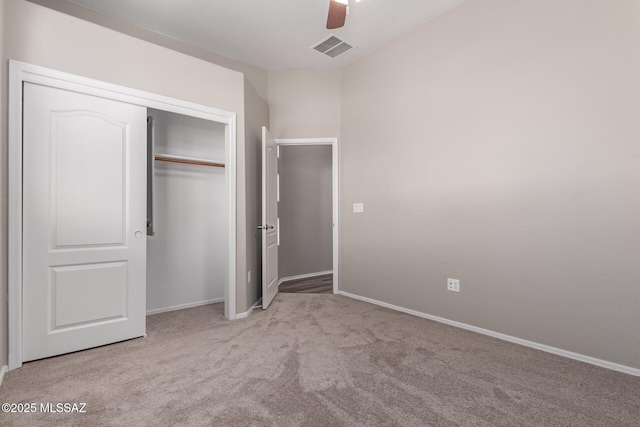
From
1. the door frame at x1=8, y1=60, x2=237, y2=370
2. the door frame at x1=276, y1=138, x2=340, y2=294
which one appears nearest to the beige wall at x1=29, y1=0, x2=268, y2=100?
the door frame at x1=276, y1=138, x2=340, y2=294

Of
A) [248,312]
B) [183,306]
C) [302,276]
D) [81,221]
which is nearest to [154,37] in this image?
[81,221]

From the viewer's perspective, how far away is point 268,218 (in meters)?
3.53

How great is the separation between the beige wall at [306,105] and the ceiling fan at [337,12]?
2059 mm

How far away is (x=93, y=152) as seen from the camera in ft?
7.72

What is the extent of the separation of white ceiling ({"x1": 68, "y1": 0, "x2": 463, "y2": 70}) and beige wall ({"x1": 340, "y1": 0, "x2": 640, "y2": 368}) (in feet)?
0.93

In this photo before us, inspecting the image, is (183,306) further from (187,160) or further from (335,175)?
(335,175)

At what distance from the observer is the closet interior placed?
3311 millimetres

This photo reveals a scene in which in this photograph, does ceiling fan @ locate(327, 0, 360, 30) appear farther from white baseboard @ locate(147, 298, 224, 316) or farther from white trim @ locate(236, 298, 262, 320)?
white baseboard @ locate(147, 298, 224, 316)

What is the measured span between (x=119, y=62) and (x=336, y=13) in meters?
1.79

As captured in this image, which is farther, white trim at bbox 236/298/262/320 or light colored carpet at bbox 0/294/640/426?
white trim at bbox 236/298/262/320

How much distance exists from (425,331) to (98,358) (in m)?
2.61

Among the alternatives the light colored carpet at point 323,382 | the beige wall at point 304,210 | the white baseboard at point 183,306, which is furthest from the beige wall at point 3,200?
the beige wall at point 304,210

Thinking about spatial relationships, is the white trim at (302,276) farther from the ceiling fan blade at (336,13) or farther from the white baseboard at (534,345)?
the ceiling fan blade at (336,13)

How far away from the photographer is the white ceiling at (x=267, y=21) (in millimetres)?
2838
